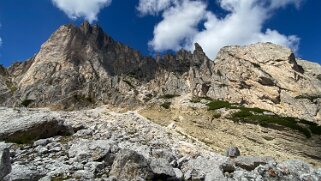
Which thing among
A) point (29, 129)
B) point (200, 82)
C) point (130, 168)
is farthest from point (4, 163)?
point (200, 82)

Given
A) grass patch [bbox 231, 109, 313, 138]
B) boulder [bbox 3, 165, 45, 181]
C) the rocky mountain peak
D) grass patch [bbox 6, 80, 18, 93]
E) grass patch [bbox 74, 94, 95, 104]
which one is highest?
the rocky mountain peak

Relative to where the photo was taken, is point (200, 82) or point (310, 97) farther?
point (200, 82)

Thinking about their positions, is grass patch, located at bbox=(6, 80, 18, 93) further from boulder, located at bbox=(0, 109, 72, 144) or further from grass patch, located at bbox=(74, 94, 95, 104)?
boulder, located at bbox=(0, 109, 72, 144)

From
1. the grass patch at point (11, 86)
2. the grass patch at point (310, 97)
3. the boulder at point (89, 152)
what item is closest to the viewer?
the boulder at point (89, 152)

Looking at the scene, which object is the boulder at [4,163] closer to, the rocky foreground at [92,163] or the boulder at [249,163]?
the rocky foreground at [92,163]

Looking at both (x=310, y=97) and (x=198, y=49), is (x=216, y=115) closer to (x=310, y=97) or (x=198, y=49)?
(x=310, y=97)

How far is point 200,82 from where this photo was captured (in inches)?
4560

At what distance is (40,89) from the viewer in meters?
145

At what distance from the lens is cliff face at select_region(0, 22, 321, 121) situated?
9838 centimetres

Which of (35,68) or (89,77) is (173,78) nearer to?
(89,77)

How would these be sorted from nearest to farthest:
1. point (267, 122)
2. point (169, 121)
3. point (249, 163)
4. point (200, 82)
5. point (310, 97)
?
point (249, 163), point (169, 121), point (267, 122), point (310, 97), point (200, 82)

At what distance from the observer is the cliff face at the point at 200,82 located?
323 ft

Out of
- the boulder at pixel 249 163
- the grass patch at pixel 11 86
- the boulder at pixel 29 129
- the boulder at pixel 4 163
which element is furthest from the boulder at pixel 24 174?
the grass patch at pixel 11 86

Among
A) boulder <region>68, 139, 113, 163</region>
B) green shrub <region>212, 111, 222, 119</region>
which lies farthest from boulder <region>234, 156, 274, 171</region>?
green shrub <region>212, 111, 222, 119</region>
